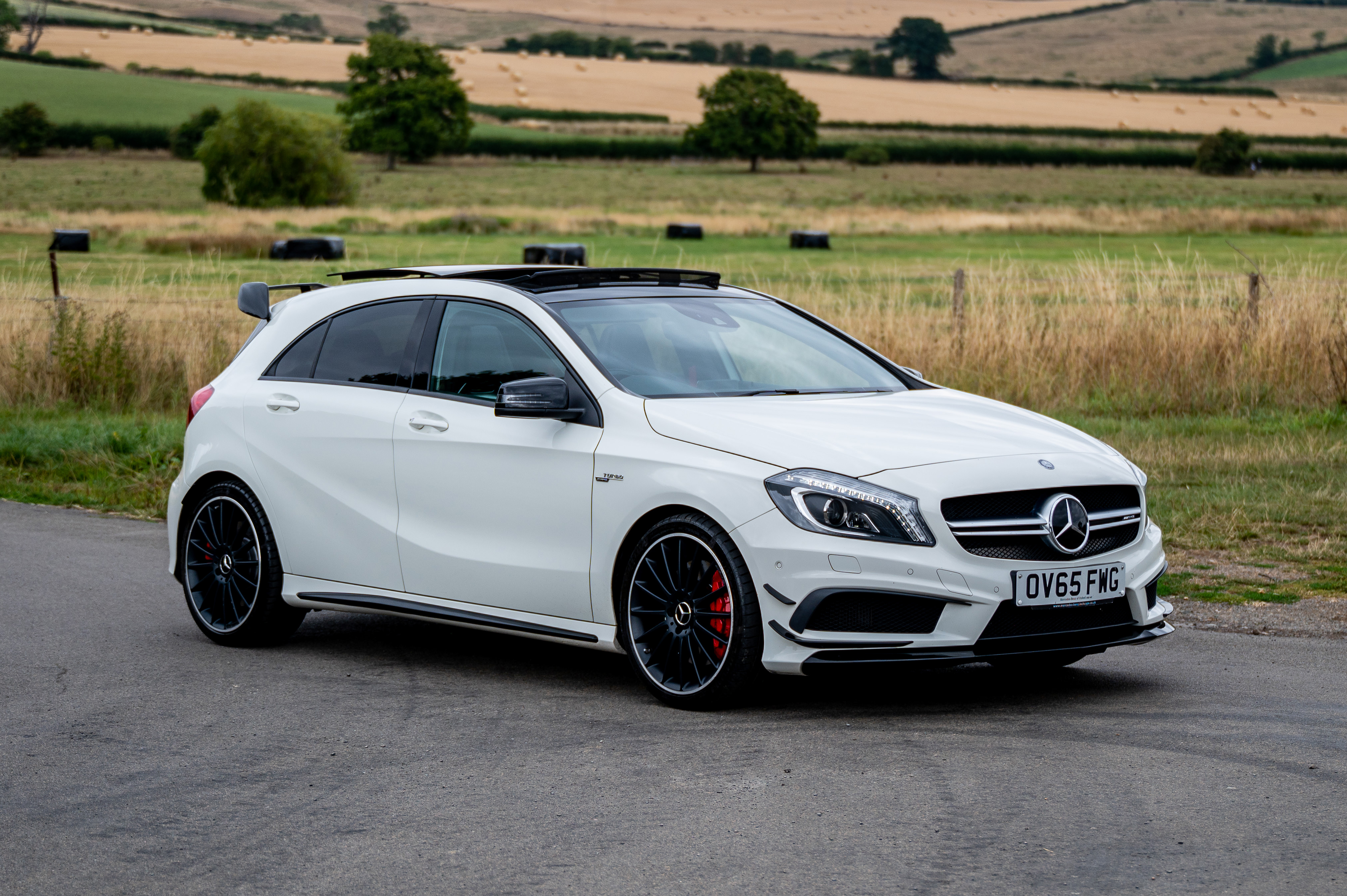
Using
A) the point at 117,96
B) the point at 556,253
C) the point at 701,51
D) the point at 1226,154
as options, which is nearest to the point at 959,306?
the point at 556,253

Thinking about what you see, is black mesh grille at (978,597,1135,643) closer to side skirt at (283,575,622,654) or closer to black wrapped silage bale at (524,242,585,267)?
side skirt at (283,575,622,654)

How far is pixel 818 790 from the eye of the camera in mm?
5328

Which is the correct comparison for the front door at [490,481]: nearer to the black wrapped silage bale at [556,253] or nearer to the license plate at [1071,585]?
the license plate at [1071,585]

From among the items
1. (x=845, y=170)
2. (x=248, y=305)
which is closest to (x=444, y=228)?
(x=248, y=305)

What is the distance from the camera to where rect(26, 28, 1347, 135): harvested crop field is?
5458 inches

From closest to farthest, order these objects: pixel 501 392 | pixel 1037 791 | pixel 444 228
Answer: pixel 1037 791 < pixel 501 392 < pixel 444 228

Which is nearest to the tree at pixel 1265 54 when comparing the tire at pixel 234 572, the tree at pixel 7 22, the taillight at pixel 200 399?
the tree at pixel 7 22

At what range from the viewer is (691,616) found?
6.23m

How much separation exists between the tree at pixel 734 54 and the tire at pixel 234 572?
177186 millimetres

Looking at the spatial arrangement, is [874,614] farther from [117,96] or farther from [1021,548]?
[117,96]

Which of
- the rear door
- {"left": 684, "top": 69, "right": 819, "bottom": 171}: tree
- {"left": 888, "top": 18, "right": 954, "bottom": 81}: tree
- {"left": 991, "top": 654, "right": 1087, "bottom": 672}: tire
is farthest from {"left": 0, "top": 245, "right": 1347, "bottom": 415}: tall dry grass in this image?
{"left": 888, "top": 18, "right": 954, "bottom": 81}: tree

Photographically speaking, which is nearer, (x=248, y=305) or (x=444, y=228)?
(x=248, y=305)

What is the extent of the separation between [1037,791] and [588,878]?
5.08 feet

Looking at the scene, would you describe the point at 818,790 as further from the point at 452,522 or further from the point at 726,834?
the point at 452,522
